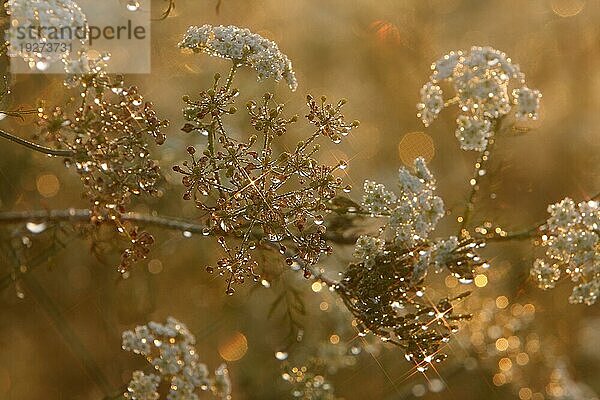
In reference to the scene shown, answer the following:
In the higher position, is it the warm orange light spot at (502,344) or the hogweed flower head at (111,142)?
the warm orange light spot at (502,344)

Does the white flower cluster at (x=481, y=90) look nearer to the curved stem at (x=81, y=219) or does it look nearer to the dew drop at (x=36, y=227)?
the curved stem at (x=81, y=219)

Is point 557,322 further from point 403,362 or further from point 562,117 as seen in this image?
point 562,117

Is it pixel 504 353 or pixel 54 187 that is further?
pixel 54 187

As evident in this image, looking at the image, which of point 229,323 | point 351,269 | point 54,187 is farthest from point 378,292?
point 54,187

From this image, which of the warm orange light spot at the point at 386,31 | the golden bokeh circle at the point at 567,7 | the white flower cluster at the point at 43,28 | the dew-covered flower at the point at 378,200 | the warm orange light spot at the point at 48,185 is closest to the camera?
the white flower cluster at the point at 43,28

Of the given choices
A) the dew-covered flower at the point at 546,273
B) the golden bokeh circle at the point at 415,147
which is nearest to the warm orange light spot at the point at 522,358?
the golden bokeh circle at the point at 415,147

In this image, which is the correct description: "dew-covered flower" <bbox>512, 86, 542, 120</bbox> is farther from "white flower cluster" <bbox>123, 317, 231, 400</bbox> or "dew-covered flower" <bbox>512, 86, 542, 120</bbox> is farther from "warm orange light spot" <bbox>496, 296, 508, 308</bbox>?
"warm orange light spot" <bbox>496, 296, 508, 308</bbox>

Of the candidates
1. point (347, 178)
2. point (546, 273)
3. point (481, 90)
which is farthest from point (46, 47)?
point (347, 178)
